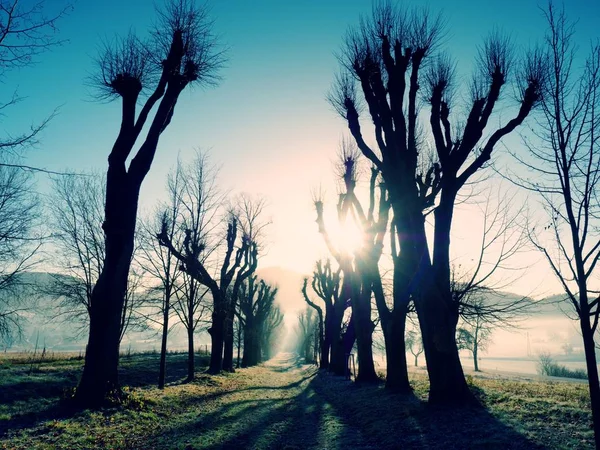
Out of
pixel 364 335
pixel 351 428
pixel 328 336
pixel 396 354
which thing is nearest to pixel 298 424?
pixel 351 428

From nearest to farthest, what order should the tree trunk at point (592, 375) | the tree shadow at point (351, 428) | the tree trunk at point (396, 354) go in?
the tree trunk at point (592, 375)
the tree shadow at point (351, 428)
the tree trunk at point (396, 354)

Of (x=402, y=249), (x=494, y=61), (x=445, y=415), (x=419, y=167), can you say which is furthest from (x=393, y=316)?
(x=494, y=61)

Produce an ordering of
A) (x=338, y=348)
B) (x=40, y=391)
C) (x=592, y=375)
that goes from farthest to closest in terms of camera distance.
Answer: (x=338, y=348) → (x=40, y=391) → (x=592, y=375)

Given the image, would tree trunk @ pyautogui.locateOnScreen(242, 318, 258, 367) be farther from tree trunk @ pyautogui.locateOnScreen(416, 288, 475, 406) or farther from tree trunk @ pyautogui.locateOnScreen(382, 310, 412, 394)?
tree trunk @ pyautogui.locateOnScreen(416, 288, 475, 406)

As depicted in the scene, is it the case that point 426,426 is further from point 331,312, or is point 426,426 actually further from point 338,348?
point 331,312

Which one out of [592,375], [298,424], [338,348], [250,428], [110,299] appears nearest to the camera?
[592,375]

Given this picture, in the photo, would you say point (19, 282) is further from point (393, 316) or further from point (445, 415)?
point (445, 415)

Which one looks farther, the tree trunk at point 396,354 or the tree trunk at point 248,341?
the tree trunk at point 248,341

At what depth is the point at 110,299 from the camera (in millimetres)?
9227

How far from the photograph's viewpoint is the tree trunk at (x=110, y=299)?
8.80m

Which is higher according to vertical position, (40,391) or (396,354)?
(396,354)

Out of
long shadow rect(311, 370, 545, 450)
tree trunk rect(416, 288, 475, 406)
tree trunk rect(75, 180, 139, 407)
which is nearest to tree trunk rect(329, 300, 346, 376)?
long shadow rect(311, 370, 545, 450)

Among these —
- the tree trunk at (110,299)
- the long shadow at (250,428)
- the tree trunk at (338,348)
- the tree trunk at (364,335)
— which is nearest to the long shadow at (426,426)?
the long shadow at (250,428)

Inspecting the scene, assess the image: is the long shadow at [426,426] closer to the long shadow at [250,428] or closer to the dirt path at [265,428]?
the dirt path at [265,428]
